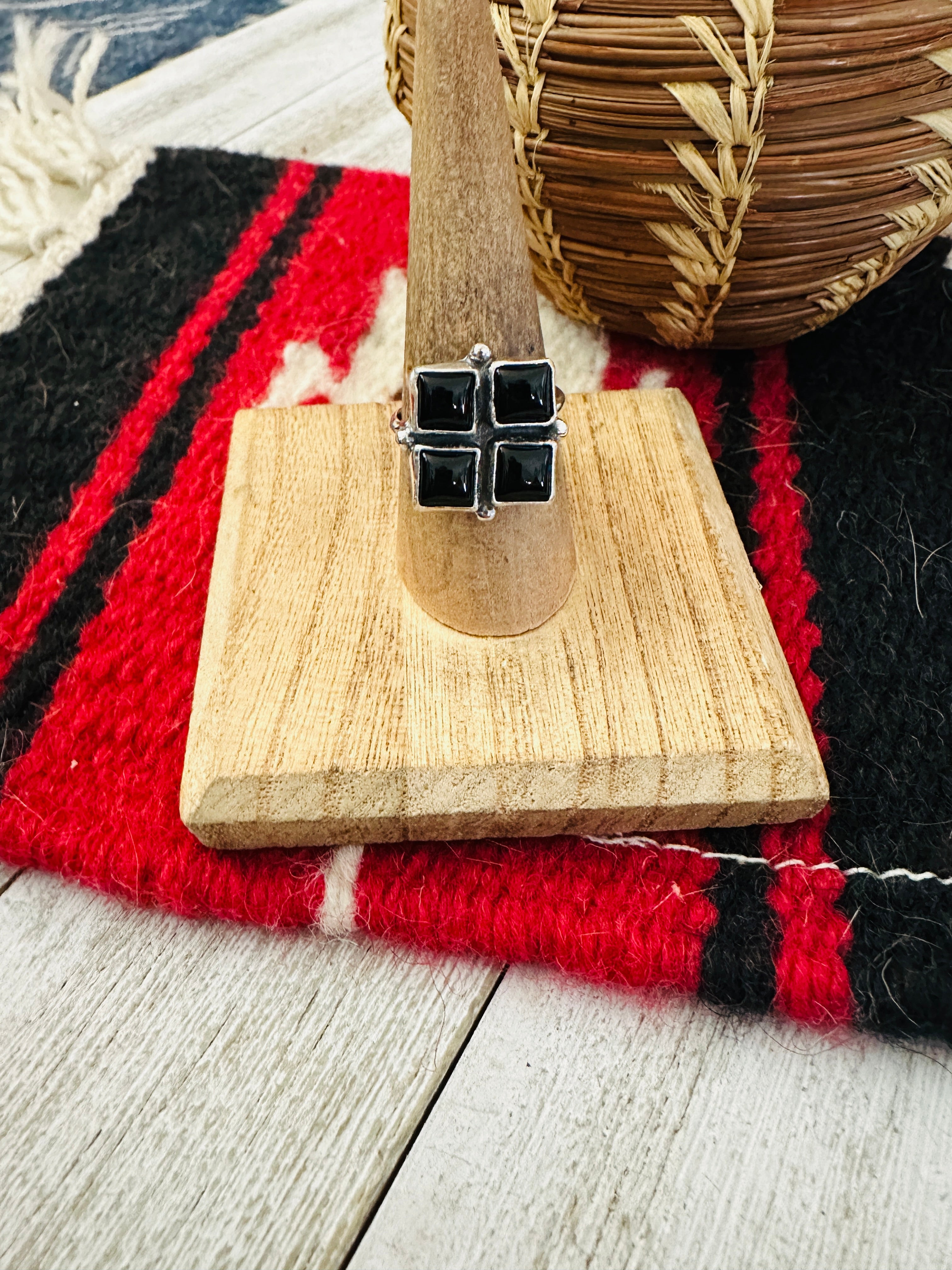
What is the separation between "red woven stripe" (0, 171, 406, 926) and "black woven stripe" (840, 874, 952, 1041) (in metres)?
0.21

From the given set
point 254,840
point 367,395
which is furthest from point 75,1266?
point 367,395

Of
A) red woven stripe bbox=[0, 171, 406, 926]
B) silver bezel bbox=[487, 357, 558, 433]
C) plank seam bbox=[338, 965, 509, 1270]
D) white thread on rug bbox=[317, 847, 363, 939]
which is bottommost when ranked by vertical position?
plank seam bbox=[338, 965, 509, 1270]

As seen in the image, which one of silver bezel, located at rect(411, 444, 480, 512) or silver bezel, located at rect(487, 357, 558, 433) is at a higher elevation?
silver bezel, located at rect(487, 357, 558, 433)

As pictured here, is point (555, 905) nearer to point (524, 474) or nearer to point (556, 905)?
point (556, 905)

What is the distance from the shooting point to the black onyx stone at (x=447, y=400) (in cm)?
37

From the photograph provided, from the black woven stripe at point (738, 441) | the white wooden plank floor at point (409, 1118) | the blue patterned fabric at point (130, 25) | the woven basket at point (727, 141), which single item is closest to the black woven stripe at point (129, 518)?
the white wooden plank floor at point (409, 1118)

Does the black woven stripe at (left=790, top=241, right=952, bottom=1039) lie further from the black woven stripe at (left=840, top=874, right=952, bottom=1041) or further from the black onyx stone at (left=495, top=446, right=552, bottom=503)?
the black onyx stone at (left=495, top=446, right=552, bottom=503)

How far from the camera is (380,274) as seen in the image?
752mm

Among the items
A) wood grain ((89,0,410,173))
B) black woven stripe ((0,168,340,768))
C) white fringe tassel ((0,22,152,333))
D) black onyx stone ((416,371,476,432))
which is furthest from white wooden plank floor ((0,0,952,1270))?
wood grain ((89,0,410,173))

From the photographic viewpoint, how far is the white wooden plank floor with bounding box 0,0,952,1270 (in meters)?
0.34

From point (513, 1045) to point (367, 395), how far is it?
43 centimetres

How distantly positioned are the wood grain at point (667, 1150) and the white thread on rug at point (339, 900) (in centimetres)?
7

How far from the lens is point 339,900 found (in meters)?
0.41

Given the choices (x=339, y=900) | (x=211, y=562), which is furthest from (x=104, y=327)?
(x=339, y=900)
